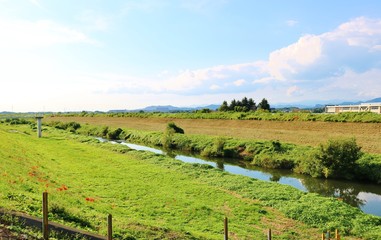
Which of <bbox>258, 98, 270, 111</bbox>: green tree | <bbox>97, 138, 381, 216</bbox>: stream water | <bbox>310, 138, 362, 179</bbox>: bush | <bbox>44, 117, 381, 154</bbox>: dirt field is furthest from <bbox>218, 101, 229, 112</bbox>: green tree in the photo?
<bbox>310, 138, 362, 179</bbox>: bush

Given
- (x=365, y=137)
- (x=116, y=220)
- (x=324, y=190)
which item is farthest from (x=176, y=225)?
(x=365, y=137)

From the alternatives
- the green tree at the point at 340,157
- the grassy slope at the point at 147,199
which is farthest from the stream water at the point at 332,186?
the grassy slope at the point at 147,199

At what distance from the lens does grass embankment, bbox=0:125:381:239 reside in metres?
12.0

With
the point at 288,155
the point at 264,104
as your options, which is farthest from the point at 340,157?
the point at 264,104

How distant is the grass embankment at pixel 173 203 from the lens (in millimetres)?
11969

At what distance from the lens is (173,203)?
16.9m

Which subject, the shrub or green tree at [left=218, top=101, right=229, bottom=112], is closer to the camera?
the shrub

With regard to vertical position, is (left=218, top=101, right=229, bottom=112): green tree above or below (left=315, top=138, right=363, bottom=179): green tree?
above

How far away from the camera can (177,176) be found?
23.5 meters

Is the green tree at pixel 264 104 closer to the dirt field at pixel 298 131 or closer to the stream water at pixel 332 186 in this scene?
the dirt field at pixel 298 131

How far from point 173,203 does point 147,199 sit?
5.12ft

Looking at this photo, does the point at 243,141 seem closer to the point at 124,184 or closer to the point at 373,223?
the point at 124,184

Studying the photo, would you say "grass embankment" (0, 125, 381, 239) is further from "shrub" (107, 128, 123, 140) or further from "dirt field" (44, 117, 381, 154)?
"shrub" (107, 128, 123, 140)

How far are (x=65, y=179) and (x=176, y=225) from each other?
10348mm
